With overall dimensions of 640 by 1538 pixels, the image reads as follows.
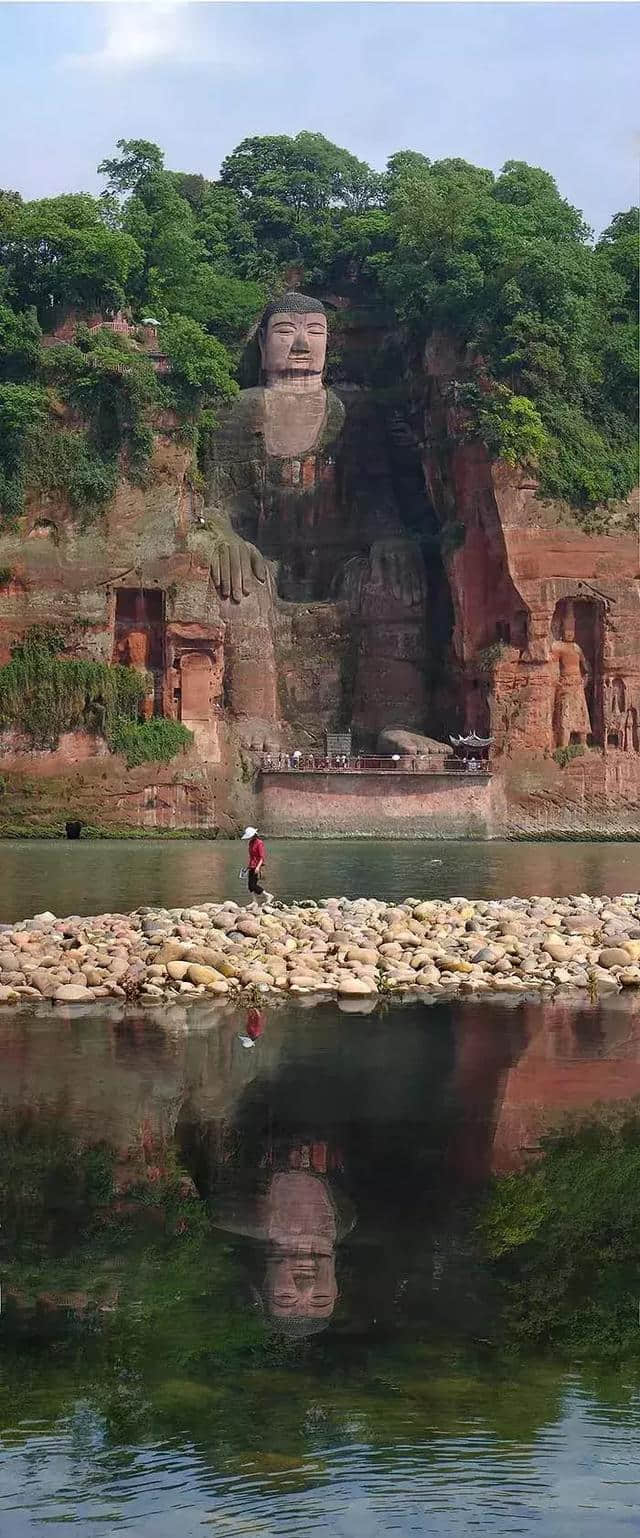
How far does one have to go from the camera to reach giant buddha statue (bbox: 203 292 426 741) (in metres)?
73.3

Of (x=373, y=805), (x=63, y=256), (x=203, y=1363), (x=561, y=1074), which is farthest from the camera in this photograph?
(x=63, y=256)

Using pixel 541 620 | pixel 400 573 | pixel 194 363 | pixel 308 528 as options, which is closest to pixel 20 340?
pixel 194 363

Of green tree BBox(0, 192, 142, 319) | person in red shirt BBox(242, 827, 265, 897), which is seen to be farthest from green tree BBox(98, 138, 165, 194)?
person in red shirt BBox(242, 827, 265, 897)

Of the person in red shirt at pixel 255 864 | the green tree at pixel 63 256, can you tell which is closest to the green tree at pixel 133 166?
the green tree at pixel 63 256

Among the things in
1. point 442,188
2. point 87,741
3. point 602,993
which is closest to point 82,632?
point 87,741

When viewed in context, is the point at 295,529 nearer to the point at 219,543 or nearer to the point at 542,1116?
the point at 219,543

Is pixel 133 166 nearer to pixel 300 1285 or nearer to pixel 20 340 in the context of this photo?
pixel 20 340

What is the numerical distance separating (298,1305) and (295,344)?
66582 mm

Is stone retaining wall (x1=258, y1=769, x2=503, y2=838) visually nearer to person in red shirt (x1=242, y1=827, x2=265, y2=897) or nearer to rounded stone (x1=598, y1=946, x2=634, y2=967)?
person in red shirt (x1=242, y1=827, x2=265, y2=897)

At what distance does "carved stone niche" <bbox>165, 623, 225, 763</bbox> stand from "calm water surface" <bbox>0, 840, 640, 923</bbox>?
5.78 metres

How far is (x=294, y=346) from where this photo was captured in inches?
3029

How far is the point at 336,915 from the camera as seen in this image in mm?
33844

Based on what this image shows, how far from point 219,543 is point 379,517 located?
9.68 m

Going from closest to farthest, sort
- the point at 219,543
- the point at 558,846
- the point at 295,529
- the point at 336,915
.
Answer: the point at 336,915, the point at 558,846, the point at 219,543, the point at 295,529
